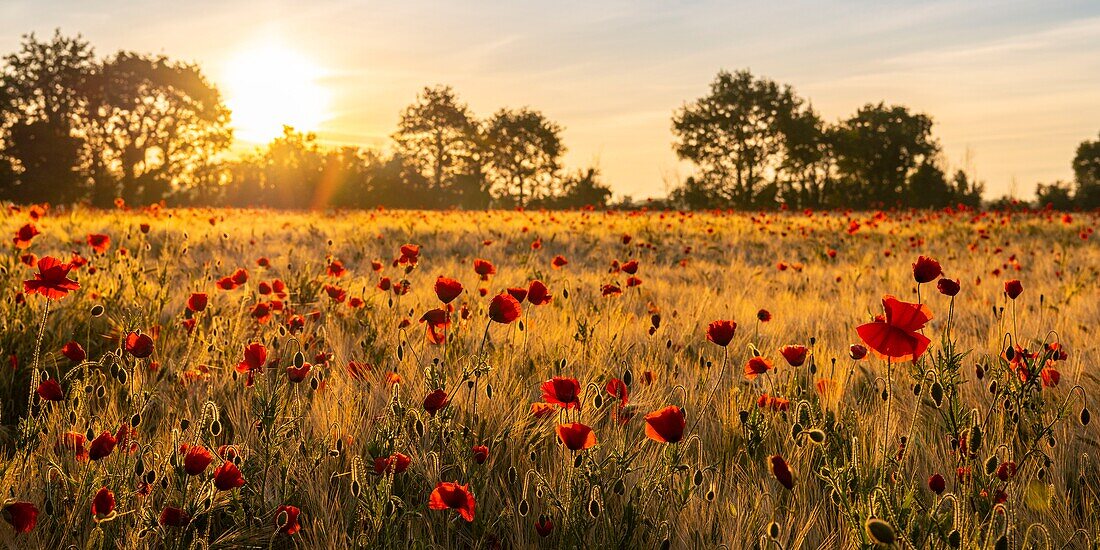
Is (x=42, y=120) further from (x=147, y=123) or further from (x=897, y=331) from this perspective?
(x=897, y=331)

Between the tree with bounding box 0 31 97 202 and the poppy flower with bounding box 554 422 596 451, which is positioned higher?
the tree with bounding box 0 31 97 202

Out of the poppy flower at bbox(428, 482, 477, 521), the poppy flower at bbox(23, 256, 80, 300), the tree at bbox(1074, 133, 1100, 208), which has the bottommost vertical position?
the poppy flower at bbox(428, 482, 477, 521)

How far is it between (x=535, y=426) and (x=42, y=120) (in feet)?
142

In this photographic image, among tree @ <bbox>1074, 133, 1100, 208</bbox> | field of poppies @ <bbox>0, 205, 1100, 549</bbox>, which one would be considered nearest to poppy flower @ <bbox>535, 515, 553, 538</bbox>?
field of poppies @ <bbox>0, 205, 1100, 549</bbox>

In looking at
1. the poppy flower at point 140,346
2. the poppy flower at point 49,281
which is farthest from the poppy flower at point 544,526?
the poppy flower at point 49,281

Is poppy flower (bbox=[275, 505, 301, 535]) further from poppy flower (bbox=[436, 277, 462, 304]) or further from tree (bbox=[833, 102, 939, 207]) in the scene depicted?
tree (bbox=[833, 102, 939, 207])

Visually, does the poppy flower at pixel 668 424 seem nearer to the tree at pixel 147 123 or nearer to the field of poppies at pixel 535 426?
the field of poppies at pixel 535 426

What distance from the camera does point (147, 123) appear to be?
126ft

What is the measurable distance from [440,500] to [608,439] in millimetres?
795

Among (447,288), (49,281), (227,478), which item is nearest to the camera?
(227,478)

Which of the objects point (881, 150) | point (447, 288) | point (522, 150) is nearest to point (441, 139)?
point (522, 150)

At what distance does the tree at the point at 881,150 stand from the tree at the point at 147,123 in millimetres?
35786

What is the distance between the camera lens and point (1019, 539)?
5.31ft

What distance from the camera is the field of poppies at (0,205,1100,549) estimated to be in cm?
155
